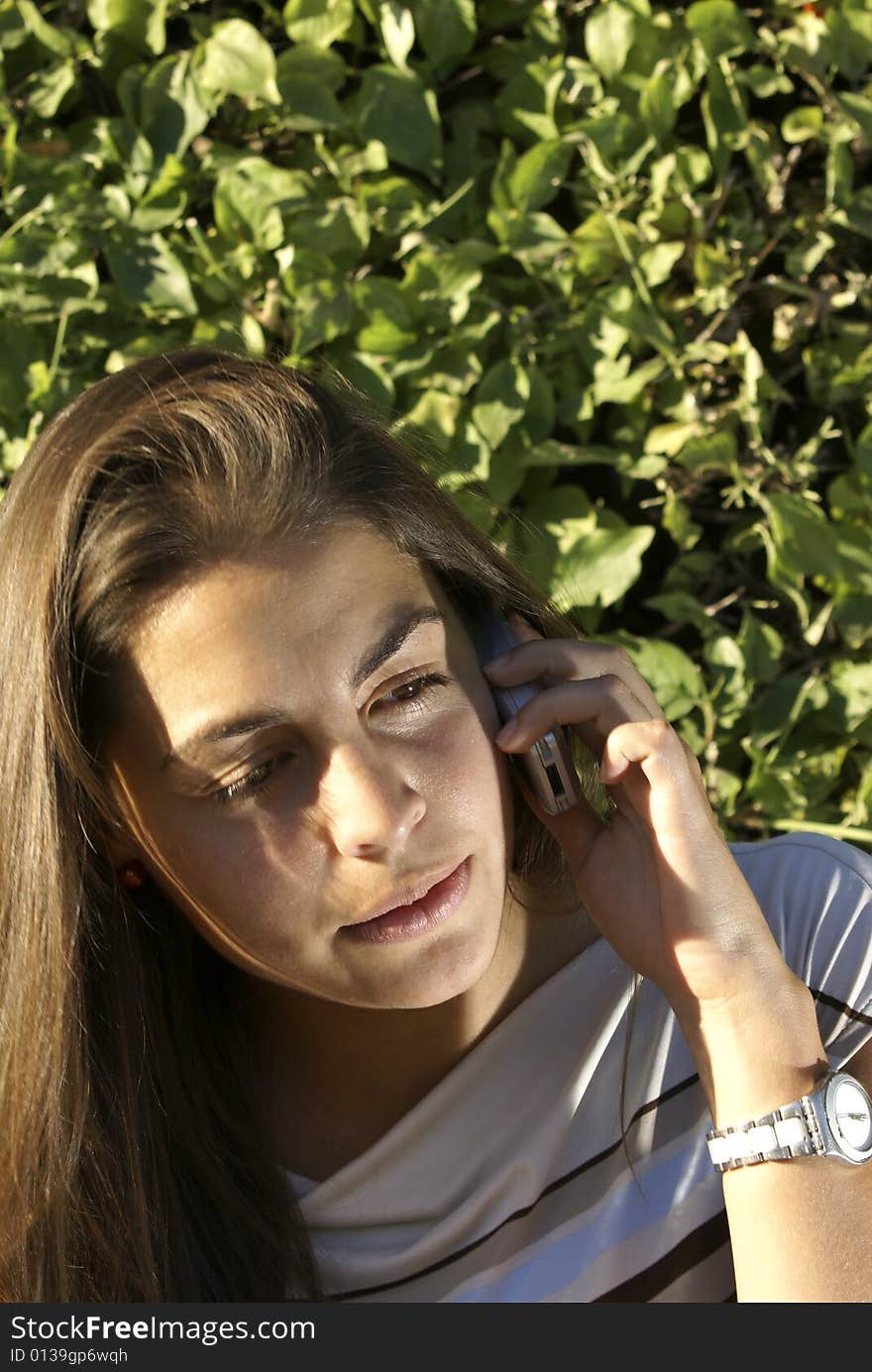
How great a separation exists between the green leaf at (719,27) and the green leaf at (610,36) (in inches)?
3.5

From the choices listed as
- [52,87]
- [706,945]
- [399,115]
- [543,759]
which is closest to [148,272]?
[52,87]

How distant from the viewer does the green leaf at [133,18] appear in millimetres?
2104

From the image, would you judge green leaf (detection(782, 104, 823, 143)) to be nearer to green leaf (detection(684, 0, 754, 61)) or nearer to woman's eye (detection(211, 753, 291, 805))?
green leaf (detection(684, 0, 754, 61))

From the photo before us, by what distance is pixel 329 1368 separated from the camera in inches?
50.2

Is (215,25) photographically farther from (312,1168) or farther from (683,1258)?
(683,1258)

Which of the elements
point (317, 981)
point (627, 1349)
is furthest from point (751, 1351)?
point (317, 981)

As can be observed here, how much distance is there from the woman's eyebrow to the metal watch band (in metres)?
0.53

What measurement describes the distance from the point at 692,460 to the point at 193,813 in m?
1.18

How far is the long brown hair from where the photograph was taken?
1.36 meters

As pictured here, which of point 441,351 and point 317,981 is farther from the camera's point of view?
point 441,351

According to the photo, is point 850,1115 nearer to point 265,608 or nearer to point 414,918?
point 414,918

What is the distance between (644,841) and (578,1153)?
1.08 feet

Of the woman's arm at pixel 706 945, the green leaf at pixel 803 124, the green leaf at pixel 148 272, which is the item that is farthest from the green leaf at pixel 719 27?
the woman's arm at pixel 706 945

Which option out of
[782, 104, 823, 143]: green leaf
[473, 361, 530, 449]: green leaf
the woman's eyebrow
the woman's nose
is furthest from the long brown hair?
[782, 104, 823, 143]: green leaf
